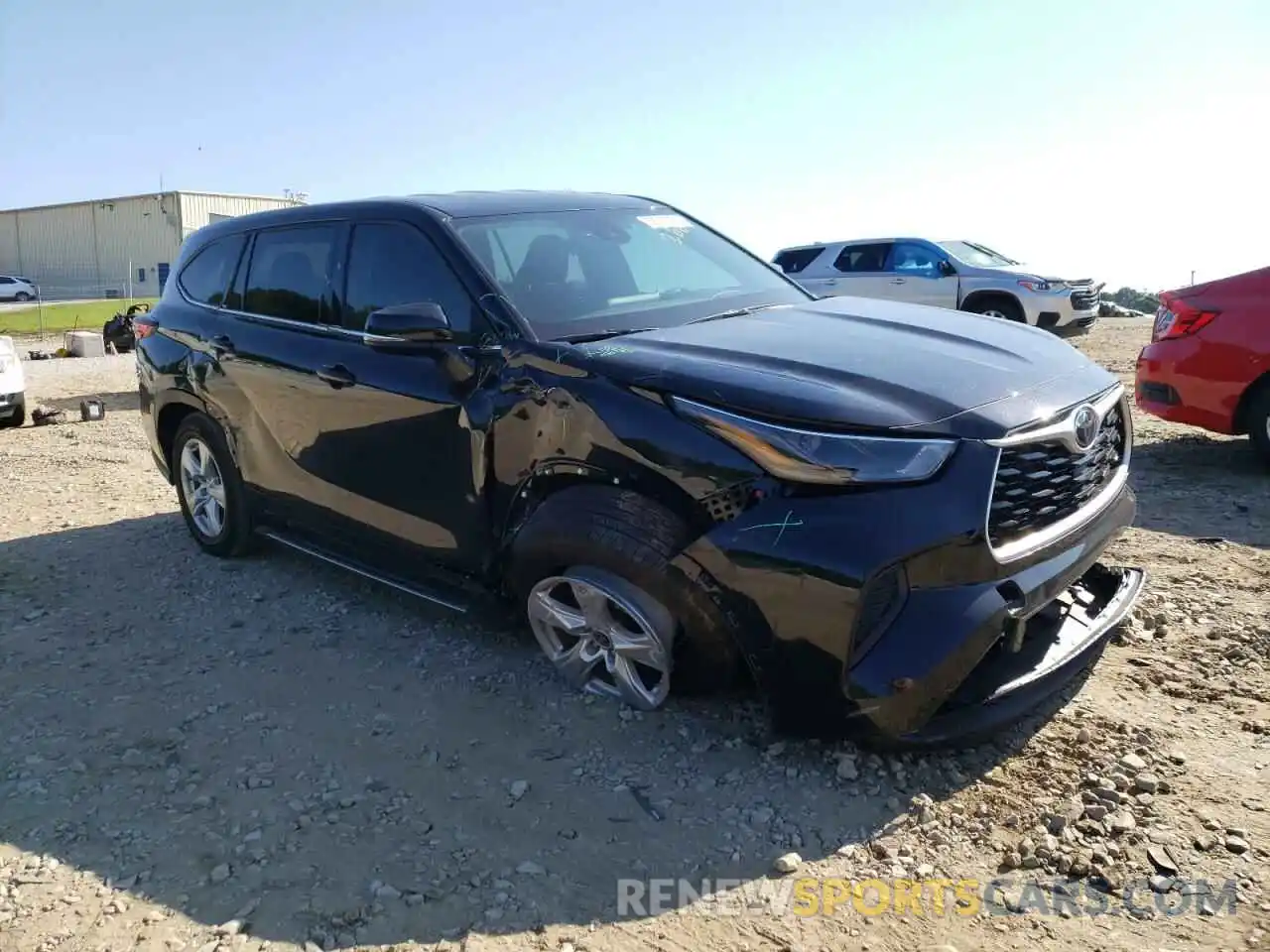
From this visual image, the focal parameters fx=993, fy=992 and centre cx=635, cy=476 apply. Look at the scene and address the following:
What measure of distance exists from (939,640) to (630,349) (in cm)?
135

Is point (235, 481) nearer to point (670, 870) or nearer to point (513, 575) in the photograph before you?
point (513, 575)

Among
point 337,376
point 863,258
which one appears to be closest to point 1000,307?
point 863,258

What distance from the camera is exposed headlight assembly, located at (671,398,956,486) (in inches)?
106

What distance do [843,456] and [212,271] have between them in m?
3.93

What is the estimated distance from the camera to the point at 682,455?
9.62ft

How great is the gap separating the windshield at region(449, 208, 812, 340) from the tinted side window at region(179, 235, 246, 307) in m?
1.84

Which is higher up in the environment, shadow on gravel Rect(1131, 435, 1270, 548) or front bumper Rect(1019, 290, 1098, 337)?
front bumper Rect(1019, 290, 1098, 337)

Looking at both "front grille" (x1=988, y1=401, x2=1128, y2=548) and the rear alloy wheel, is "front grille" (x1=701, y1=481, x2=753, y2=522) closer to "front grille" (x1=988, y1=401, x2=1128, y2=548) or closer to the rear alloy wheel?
the rear alloy wheel

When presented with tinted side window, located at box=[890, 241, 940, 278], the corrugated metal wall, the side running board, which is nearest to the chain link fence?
the corrugated metal wall

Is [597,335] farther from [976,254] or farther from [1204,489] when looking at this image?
[976,254]

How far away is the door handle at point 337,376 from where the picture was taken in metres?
4.08

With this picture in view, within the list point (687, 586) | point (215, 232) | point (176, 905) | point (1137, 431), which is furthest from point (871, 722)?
point (1137, 431)

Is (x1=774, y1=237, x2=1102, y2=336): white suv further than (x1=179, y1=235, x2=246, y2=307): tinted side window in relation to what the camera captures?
Yes

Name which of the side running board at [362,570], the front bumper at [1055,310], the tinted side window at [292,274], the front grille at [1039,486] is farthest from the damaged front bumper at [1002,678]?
the front bumper at [1055,310]
